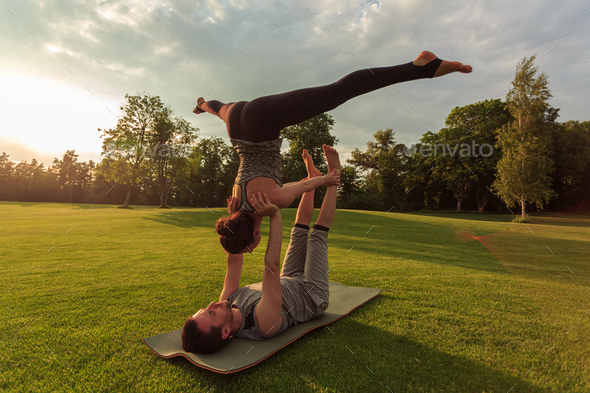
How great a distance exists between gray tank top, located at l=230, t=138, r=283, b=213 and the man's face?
0.94 meters

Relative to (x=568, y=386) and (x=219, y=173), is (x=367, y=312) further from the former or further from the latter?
(x=219, y=173)

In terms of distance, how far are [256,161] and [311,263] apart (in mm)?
1273

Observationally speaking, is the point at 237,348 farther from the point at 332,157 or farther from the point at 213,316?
the point at 332,157

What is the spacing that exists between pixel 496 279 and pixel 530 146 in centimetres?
282

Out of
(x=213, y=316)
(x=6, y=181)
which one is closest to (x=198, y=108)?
(x=213, y=316)

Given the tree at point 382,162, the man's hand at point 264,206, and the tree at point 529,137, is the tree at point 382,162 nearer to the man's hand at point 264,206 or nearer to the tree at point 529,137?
the tree at point 529,137

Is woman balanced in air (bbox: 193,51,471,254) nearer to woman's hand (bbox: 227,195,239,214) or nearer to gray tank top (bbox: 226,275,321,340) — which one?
woman's hand (bbox: 227,195,239,214)

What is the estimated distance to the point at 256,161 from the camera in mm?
2648

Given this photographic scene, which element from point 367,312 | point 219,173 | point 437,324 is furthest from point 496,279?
point 219,173

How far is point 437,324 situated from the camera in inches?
104

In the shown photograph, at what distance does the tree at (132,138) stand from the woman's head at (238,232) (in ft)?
71.3

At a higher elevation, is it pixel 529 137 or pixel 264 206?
pixel 529 137

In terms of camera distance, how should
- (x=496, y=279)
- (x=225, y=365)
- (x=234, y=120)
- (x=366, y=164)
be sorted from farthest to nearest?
(x=366, y=164), (x=496, y=279), (x=234, y=120), (x=225, y=365)

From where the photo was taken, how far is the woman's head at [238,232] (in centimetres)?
251
